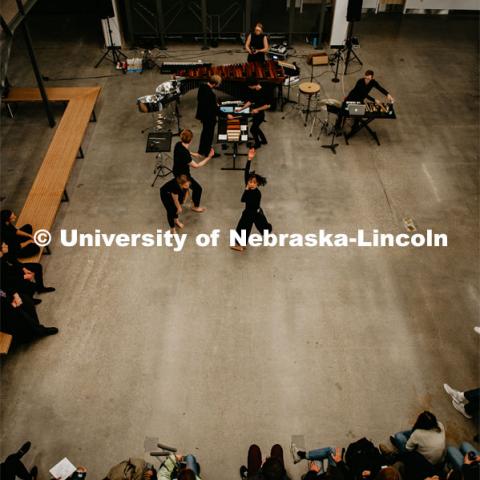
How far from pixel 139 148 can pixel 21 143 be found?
241 cm

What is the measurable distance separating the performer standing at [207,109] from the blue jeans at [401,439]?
5.66m

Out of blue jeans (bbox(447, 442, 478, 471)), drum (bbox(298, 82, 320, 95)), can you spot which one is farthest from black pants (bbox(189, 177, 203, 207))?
blue jeans (bbox(447, 442, 478, 471))

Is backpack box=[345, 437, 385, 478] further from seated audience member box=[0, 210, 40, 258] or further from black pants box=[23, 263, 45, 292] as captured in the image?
seated audience member box=[0, 210, 40, 258]

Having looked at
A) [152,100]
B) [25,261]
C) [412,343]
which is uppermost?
[152,100]

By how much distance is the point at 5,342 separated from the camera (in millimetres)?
5473

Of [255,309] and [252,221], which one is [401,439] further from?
[252,221]

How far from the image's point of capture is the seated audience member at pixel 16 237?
610 cm

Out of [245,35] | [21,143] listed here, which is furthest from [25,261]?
[245,35]

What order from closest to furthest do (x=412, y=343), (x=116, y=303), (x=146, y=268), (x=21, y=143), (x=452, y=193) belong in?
(x=412, y=343) → (x=116, y=303) → (x=146, y=268) → (x=452, y=193) → (x=21, y=143)

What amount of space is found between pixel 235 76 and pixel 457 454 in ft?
23.9

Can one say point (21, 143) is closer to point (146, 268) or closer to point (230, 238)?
point (146, 268)

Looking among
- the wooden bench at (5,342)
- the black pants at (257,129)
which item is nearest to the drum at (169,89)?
the black pants at (257,129)

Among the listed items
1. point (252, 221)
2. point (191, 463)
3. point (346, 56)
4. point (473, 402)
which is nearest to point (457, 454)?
point (473, 402)

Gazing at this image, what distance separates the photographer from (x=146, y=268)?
22.0 ft
